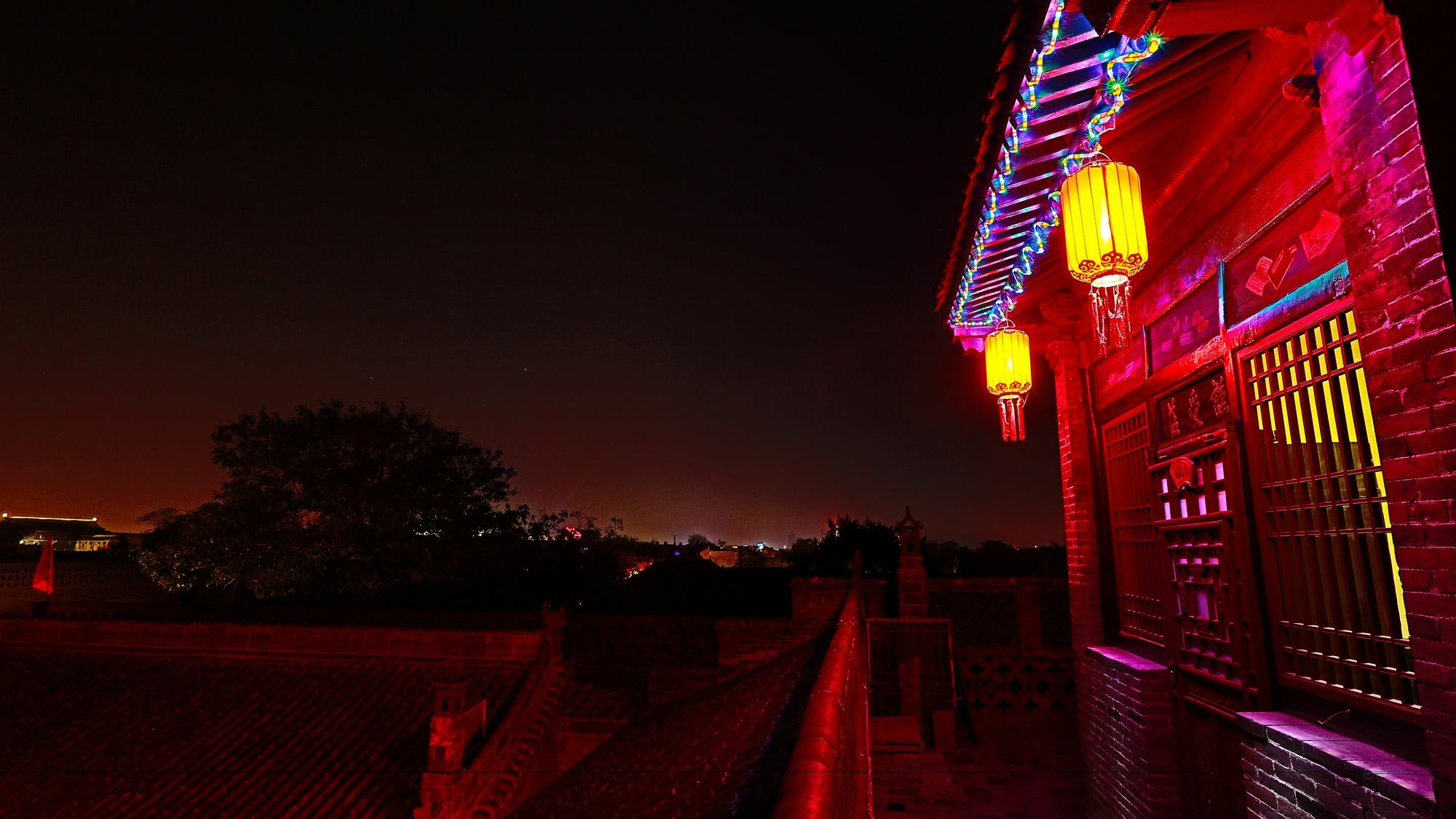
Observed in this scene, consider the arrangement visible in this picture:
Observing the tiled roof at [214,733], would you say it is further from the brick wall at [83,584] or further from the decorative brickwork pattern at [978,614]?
the brick wall at [83,584]

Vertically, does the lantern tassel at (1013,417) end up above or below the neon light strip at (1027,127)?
below

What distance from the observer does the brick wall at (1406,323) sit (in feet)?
8.11

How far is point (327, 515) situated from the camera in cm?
1728

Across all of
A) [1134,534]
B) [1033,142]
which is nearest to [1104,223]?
[1033,142]

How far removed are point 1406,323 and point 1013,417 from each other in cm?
409

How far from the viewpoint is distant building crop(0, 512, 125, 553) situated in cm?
3697

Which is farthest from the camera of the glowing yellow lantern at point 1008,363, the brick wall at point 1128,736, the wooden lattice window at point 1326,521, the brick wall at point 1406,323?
the glowing yellow lantern at point 1008,363

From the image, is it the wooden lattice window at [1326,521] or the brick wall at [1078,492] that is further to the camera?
the brick wall at [1078,492]

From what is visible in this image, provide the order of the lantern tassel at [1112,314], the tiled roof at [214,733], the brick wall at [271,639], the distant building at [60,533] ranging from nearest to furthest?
1. the lantern tassel at [1112,314]
2. the tiled roof at [214,733]
3. the brick wall at [271,639]
4. the distant building at [60,533]

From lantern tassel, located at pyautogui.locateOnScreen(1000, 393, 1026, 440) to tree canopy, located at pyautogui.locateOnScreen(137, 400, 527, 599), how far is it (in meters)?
15.5

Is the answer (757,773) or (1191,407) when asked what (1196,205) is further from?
(757,773)

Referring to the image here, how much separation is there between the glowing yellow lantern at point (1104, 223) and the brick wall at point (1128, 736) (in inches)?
126

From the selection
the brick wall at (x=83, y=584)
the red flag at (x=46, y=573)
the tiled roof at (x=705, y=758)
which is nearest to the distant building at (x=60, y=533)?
the brick wall at (x=83, y=584)

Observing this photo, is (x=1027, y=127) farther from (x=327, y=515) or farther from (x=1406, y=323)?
(x=327, y=515)
